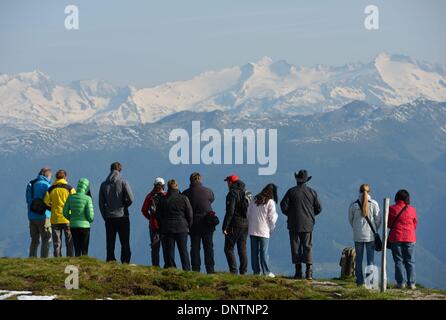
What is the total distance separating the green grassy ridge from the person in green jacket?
6.81 ft

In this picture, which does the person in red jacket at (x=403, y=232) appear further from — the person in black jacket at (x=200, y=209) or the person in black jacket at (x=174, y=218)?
the person in black jacket at (x=174, y=218)

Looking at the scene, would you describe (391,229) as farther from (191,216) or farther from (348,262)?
(191,216)

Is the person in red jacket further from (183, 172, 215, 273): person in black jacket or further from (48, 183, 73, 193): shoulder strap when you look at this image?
(48, 183, 73, 193): shoulder strap

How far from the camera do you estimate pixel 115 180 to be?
29391 mm

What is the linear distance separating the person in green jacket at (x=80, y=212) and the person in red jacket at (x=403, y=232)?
7567mm

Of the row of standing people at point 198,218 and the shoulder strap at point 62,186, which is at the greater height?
the shoulder strap at point 62,186

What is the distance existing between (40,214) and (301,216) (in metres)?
7.31

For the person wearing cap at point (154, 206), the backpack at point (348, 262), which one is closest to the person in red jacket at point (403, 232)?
the backpack at point (348, 262)

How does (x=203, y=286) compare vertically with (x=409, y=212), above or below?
below

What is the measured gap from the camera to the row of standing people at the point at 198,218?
92.8 ft
